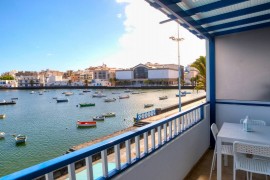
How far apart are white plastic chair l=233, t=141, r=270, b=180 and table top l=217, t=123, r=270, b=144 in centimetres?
20

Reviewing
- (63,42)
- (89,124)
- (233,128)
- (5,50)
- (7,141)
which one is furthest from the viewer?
(63,42)

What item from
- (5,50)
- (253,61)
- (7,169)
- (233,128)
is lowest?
(7,169)

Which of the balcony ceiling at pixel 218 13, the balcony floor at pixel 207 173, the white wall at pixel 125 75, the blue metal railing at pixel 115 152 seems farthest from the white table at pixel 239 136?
the white wall at pixel 125 75

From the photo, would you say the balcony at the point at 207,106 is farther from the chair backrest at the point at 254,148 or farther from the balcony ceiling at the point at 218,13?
the chair backrest at the point at 254,148

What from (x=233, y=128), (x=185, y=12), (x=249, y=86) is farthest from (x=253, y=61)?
(x=185, y=12)

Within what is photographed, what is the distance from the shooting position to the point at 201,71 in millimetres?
14008

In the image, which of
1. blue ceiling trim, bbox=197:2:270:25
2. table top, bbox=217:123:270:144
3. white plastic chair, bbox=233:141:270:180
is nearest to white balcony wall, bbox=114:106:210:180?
table top, bbox=217:123:270:144

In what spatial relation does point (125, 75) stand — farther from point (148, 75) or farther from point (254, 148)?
point (254, 148)

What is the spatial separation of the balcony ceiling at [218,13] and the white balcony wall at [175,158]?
162 cm

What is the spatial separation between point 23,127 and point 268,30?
28.2 m

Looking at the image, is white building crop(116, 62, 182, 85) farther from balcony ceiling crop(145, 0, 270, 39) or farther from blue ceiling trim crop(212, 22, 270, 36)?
balcony ceiling crop(145, 0, 270, 39)

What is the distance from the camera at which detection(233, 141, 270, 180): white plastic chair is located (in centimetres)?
206

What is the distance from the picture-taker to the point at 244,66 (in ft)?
13.4

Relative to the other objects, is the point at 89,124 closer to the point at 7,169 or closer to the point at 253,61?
the point at 7,169
